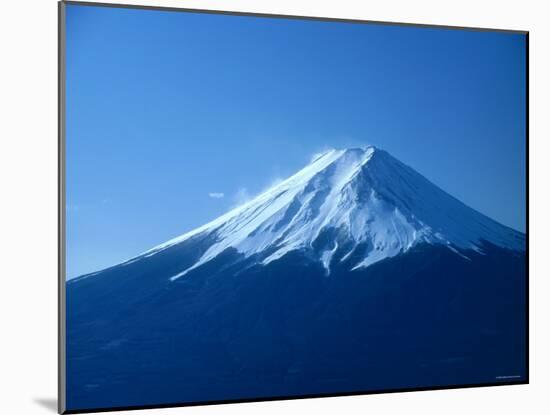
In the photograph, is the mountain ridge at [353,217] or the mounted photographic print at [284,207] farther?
the mountain ridge at [353,217]

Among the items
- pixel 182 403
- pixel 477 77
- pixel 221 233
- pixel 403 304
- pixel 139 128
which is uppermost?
pixel 477 77

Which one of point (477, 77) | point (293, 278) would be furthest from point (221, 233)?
point (477, 77)

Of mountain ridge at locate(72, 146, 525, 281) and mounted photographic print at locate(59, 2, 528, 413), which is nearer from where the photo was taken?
mounted photographic print at locate(59, 2, 528, 413)

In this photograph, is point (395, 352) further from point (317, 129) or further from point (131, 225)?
point (131, 225)

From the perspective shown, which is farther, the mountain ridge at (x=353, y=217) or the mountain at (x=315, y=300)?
the mountain ridge at (x=353, y=217)

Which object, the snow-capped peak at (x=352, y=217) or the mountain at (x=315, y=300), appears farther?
the snow-capped peak at (x=352, y=217)
